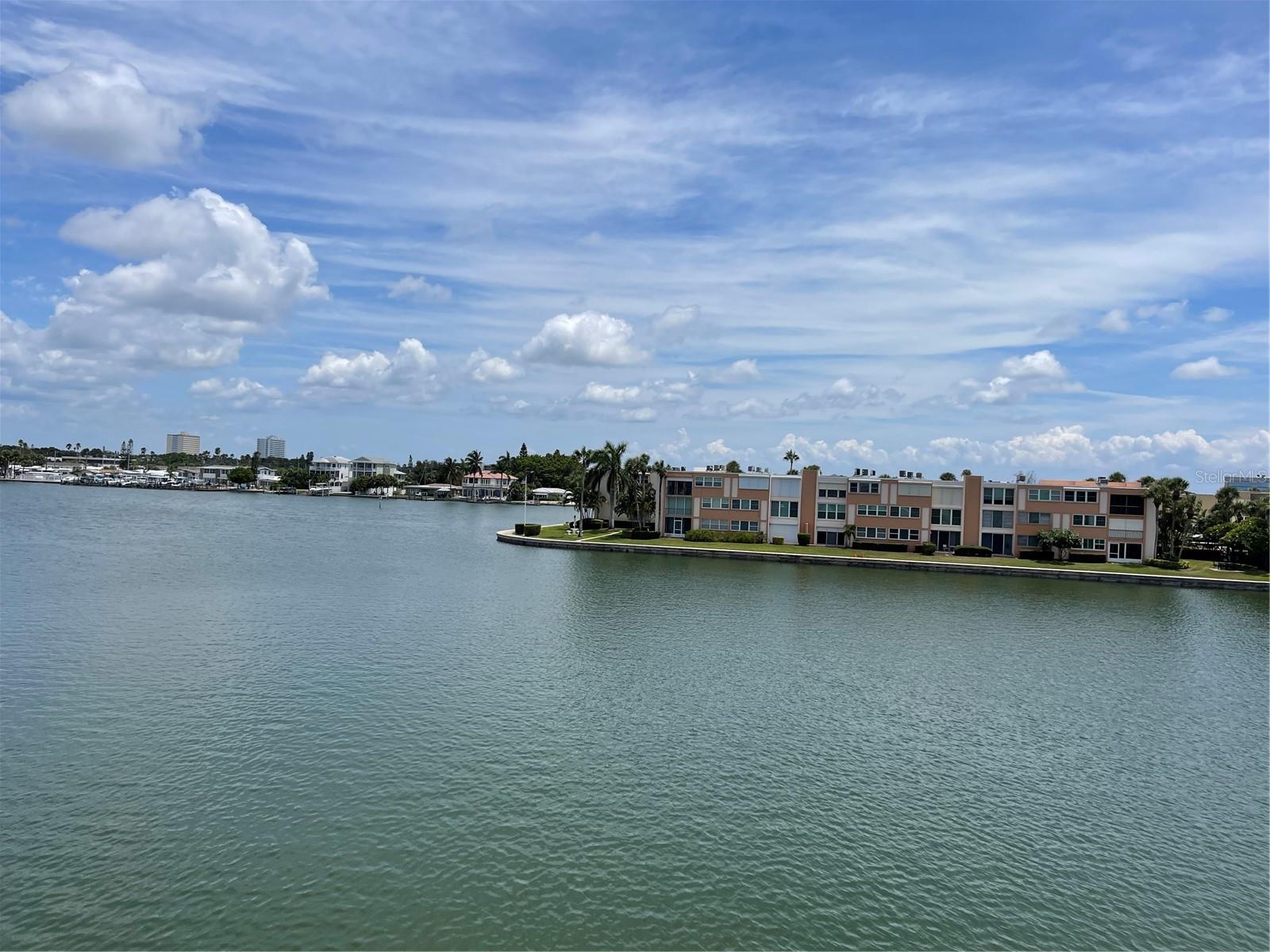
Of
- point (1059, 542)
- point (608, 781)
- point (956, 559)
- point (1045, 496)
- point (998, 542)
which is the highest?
point (1045, 496)

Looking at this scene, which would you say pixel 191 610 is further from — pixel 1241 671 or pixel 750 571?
pixel 1241 671

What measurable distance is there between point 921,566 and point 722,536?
71.5 ft

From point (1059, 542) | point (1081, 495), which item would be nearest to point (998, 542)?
point (1059, 542)

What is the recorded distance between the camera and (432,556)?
79250 mm

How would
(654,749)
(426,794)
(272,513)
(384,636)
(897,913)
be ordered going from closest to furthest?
(897,913)
(426,794)
(654,749)
(384,636)
(272,513)

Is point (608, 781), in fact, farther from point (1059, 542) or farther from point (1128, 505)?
point (1128, 505)

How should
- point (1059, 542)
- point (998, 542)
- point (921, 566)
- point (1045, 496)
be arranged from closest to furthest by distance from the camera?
1. point (921, 566)
2. point (1059, 542)
3. point (1045, 496)
4. point (998, 542)

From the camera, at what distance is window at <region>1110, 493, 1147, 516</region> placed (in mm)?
84312

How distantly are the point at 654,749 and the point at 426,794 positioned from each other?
723 centimetres

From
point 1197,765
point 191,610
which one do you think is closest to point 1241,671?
point 1197,765

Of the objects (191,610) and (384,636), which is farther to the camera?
(191,610)

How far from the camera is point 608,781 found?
878 inches

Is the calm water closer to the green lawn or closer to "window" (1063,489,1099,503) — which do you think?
the green lawn

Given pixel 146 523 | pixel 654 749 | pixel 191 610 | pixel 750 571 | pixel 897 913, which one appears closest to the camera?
pixel 897 913
